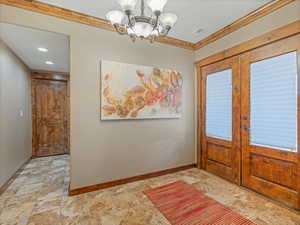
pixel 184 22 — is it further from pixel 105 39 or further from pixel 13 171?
pixel 13 171

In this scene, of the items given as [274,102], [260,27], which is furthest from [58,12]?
[274,102]

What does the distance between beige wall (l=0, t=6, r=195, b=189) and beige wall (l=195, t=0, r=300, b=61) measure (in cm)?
77

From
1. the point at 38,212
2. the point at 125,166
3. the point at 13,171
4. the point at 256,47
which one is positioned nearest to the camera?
the point at 38,212

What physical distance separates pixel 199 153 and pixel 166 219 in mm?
1822

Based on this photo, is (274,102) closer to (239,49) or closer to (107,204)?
(239,49)

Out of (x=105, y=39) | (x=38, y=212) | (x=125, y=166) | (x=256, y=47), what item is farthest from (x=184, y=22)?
(x=38, y=212)

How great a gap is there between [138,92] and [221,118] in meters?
1.63

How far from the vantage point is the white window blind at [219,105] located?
2.68 metres

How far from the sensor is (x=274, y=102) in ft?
6.78

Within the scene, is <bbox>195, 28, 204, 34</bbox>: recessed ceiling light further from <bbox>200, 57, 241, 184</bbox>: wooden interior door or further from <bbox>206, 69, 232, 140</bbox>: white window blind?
<bbox>206, 69, 232, 140</bbox>: white window blind

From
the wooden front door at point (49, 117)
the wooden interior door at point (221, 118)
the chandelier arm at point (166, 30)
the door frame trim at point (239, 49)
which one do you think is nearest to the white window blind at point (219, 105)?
the wooden interior door at point (221, 118)

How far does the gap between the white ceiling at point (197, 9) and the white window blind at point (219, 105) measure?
33.7 inches

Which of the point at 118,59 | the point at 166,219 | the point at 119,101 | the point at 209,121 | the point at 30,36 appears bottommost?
the point at 166,219

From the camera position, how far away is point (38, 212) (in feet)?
6.13
